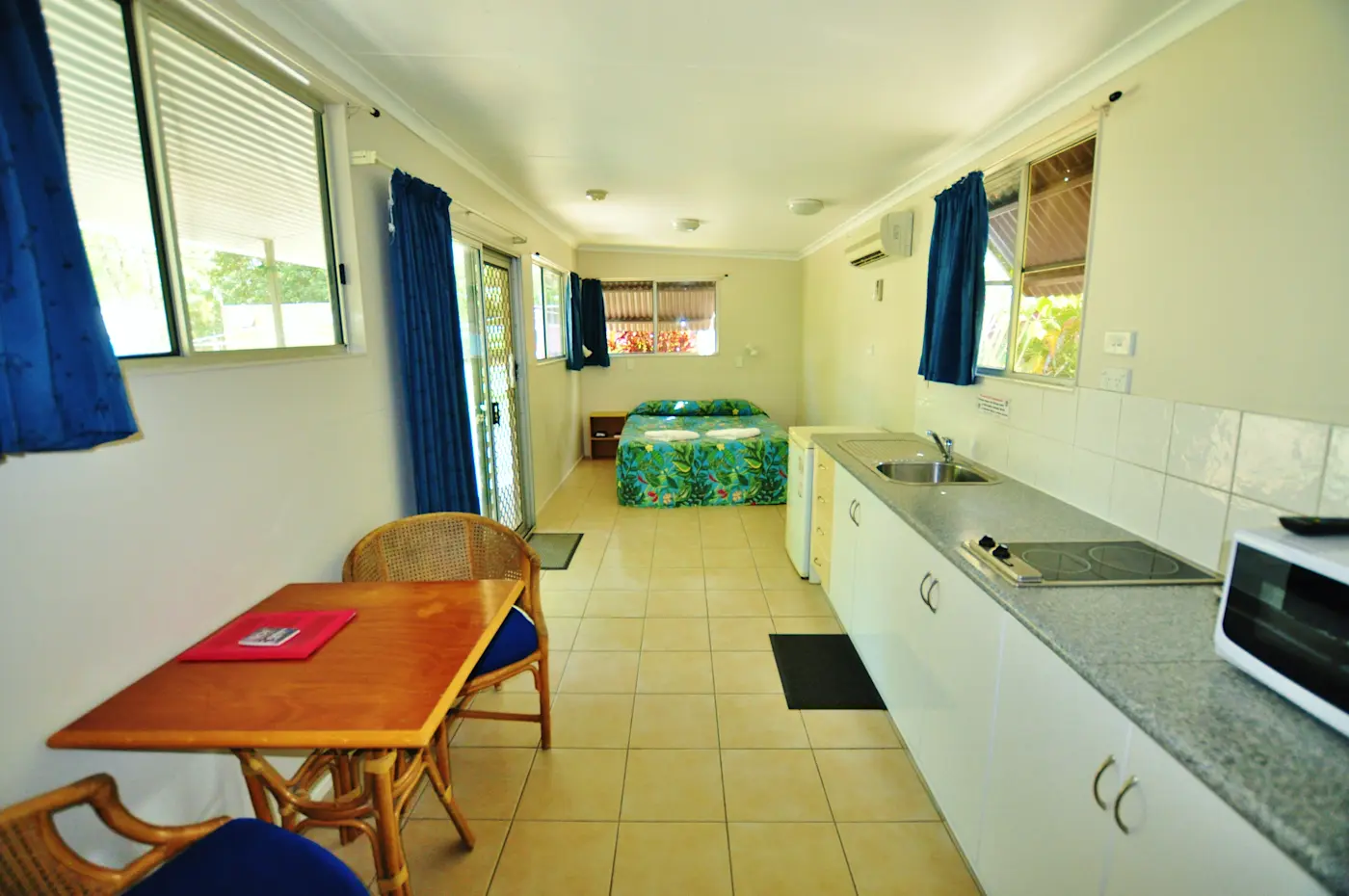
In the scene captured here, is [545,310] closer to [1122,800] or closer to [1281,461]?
[1281,461]

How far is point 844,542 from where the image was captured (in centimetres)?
276

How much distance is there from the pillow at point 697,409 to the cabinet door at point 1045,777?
17.8 feet

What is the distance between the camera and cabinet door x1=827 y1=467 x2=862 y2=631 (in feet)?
8.57

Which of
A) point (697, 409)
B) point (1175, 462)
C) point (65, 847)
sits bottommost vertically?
point (65, 847)

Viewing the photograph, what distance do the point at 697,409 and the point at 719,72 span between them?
4.73 metres

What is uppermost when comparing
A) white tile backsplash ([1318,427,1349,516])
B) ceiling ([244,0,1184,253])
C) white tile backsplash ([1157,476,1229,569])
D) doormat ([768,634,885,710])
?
ceiling ([244,0,1184,253])

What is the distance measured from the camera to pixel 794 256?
6992mm


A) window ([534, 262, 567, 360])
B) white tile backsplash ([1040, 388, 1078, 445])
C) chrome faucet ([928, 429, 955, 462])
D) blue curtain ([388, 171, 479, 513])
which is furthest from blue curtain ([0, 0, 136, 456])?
window ([534, 262, 567, 360])

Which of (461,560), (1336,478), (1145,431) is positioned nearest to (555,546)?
(461,560)

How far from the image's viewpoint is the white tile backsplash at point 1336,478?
47.9 inches

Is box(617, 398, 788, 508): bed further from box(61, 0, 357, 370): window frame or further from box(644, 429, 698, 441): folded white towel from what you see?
box(61, 0, 357, 370): window frame

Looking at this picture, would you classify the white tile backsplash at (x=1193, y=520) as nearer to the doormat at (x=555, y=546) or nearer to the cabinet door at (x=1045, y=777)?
the cabinet door at (x=1045, y=777)

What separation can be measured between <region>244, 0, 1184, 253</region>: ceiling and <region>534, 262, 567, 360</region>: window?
1.59 meters

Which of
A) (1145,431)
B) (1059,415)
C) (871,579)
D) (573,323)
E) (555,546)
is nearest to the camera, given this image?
(1145,431)
